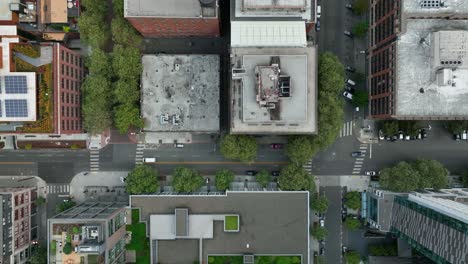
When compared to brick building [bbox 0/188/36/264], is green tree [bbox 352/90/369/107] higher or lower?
higher

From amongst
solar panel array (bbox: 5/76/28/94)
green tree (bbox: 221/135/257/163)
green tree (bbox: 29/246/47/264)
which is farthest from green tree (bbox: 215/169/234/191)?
solar panel array (bbox: 5/76/28/94)

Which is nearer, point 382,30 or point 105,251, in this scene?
point 105,251

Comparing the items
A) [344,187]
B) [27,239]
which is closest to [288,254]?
[344,187]

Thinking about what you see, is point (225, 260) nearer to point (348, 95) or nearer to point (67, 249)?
point (67, 249)

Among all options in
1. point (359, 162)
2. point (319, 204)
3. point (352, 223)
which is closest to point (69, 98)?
point (319, 204)

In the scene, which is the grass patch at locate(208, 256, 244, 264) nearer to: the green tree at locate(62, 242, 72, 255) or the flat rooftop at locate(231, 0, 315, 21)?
the green tree at locate(62, 242, 72, 255)

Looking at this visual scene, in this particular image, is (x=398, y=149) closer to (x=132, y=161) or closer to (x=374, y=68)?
(x=374, y=68)
